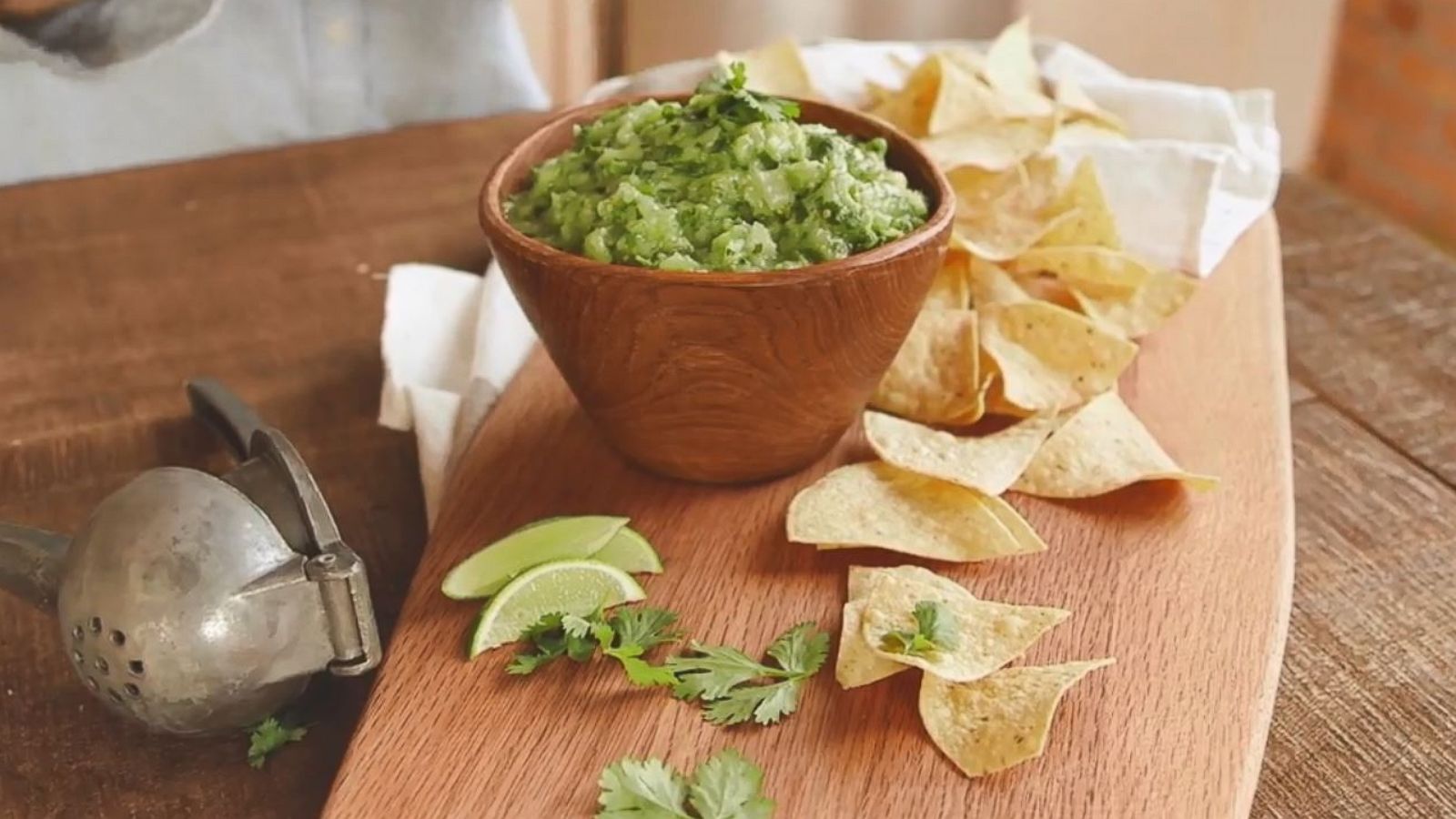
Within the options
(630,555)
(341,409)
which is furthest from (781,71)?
(630,555)

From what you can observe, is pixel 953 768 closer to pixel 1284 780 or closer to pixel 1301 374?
pixel 1284 780

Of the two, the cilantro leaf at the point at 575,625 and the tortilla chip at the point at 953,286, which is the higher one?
the tortilla chip at the point at 953,286

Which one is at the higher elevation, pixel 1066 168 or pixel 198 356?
pixel 1066 168

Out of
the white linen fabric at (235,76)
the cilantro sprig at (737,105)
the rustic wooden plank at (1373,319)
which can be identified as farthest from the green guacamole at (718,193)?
the white linen fabric at (235,76)

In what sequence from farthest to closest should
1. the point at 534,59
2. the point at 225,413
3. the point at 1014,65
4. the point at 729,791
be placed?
the point at 534,59 → the point at 1014,65 → the point at 225,413 → the point at 729,791

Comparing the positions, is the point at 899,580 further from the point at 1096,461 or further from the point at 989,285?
the point at 989,285

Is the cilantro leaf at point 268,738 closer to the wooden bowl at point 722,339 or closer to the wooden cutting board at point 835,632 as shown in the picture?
the wooden cutting board at point 835,632

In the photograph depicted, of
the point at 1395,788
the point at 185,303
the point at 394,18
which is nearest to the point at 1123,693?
the point at 1395,788
